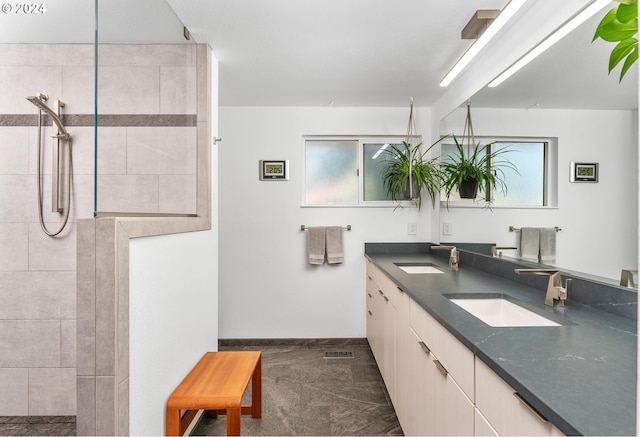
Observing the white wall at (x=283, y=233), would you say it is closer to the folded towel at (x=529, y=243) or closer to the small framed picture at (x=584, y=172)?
the folded towel at (x=529, y=243)

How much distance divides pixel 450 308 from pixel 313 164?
236cm

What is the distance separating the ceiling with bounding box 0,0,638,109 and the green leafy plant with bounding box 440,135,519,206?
0.98 ft

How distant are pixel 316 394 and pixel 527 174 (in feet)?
6.26

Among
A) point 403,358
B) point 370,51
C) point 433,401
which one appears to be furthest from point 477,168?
point 433,401

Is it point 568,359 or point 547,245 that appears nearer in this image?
point 568,359

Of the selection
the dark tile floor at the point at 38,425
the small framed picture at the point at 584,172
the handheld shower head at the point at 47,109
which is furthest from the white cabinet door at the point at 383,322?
the handheld shower head at the point at 47,109

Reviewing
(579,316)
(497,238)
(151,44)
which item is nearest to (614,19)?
(579,316)

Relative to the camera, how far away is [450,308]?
4.48 ft

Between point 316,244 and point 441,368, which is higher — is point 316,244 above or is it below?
above

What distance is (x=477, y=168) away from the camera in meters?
2.36

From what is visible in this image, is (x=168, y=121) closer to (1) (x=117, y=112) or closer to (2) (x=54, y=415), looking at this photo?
(1) (x=117, y=112)

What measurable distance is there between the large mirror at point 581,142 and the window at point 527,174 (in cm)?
3

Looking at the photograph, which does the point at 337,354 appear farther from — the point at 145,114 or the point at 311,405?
the point at 145,114

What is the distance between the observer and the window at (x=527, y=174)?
1.71m
